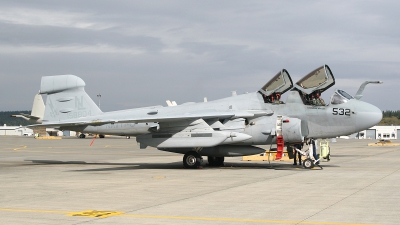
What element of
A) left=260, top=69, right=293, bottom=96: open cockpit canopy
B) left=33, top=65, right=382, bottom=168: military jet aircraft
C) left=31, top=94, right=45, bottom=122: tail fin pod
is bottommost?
left=33, top=65, right=382, bottom=168: military jet aircraft

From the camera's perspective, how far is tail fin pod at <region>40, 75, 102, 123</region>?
22922mm

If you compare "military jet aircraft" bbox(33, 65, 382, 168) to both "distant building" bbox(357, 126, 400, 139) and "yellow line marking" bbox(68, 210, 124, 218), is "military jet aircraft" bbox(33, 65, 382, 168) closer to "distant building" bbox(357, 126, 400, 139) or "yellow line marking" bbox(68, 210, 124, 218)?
"yellow line marking" bbox(68, 210, 124, 218)

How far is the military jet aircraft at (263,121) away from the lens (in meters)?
19.1

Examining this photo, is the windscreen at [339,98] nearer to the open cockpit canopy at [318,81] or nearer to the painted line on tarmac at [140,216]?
the open cockpit canopy at [318,81]

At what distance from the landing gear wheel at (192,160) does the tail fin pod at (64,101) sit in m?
5.39

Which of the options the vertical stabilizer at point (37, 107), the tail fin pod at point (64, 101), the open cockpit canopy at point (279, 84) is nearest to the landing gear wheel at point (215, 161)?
the open cockpit canopy at point (279, 84)

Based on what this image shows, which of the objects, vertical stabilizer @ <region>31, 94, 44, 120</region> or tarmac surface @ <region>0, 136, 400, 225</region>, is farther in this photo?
vertical stabilizer @ <region>31, 94, 44, 120</region>

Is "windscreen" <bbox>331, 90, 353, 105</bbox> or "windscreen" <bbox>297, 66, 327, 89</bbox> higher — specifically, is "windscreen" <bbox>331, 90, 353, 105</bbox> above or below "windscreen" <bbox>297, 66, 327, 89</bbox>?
below

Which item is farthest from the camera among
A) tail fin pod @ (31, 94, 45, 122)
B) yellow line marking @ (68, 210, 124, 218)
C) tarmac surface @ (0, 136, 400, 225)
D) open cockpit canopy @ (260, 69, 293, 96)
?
tail fin pod @ (31, 94, 45, 122)

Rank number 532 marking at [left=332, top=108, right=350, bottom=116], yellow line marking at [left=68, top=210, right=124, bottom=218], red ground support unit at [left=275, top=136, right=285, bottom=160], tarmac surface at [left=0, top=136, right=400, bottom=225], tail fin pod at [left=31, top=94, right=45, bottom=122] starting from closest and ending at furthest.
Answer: tarmac surface at [left=0, top=136, right=400, bottom=225]
yellow line marking at [left=68, top=210, right=124, bottom=218]
red ground support unit at [left=275, top=136, right=285, bottom=160]
number 532 marking at [left=332, top=108, right=350, bottom=116]
tail fin pod at [left=31, top=94, right=45, bottom=122]

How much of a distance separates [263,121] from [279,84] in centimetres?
158

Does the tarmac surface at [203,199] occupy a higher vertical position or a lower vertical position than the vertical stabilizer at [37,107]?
lower

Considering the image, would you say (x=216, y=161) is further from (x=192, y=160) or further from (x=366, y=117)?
(x=366, y=117)

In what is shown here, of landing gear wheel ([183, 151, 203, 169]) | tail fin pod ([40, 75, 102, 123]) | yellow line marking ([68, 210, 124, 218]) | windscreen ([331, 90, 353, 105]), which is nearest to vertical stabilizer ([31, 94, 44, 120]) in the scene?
tail fin pod ([40, 75, 102, 123])
